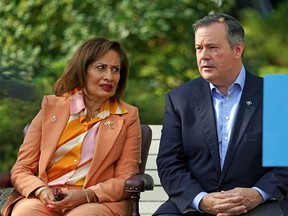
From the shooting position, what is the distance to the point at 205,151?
17.9ft

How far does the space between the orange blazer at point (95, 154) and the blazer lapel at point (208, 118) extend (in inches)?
20.3

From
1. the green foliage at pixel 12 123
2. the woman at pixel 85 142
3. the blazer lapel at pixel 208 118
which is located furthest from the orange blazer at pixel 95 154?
the green foliage at pixel 12 123

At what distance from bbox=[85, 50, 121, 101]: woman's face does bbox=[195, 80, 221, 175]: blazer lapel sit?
22.2 inches

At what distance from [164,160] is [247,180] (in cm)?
50

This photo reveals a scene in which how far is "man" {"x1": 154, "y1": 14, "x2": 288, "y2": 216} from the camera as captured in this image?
210 inches

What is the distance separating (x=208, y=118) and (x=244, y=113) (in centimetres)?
20

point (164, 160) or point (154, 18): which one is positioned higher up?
point (154, 18)

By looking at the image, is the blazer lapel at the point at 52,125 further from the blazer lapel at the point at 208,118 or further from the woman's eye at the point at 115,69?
the blazer lapel at the point at 208,118

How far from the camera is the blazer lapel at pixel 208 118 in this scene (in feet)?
17.8

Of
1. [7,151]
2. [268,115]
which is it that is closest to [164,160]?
[268,115]

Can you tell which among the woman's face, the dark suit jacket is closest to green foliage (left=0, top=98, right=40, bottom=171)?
the woman's face

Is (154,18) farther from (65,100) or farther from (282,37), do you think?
(65,100)

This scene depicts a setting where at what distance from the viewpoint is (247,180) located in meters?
5.41

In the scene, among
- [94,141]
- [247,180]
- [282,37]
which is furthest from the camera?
[282,37]
